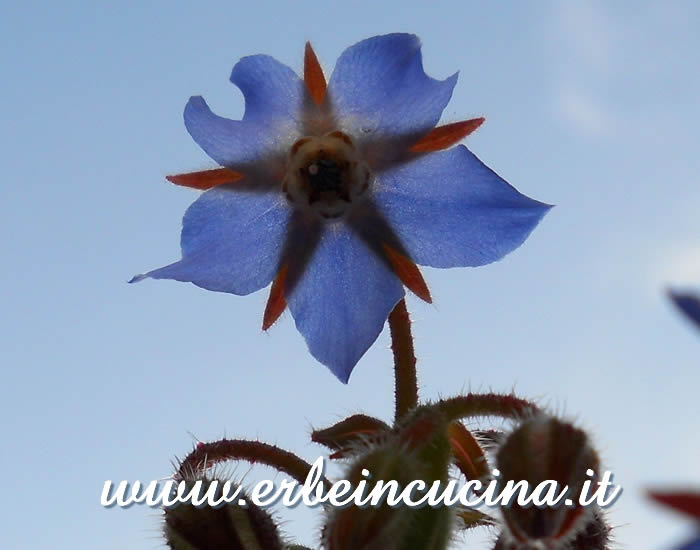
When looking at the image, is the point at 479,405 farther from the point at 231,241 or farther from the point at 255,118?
the point at 255,118

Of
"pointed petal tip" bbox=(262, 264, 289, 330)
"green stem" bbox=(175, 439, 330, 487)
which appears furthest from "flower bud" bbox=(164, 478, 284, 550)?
"pointed petal tip" bbox=(262, 264, 289, 330)

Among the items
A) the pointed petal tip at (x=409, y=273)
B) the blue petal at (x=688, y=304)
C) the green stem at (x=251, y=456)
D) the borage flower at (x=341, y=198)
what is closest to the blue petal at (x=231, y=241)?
the borage flower at (x=341, y=198)

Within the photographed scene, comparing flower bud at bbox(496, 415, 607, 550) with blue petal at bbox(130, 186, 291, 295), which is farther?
blue petal at bbox(130, 186, 291, 295)

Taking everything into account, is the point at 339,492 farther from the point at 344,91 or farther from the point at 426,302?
the point at 344,91

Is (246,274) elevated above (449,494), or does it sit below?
above

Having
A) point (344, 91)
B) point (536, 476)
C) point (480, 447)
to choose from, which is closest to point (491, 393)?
point (480, 447)

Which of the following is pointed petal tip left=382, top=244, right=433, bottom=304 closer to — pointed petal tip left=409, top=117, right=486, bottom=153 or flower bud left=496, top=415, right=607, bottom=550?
pointed petal tip left=409, top=117, right=486, bottom=153
